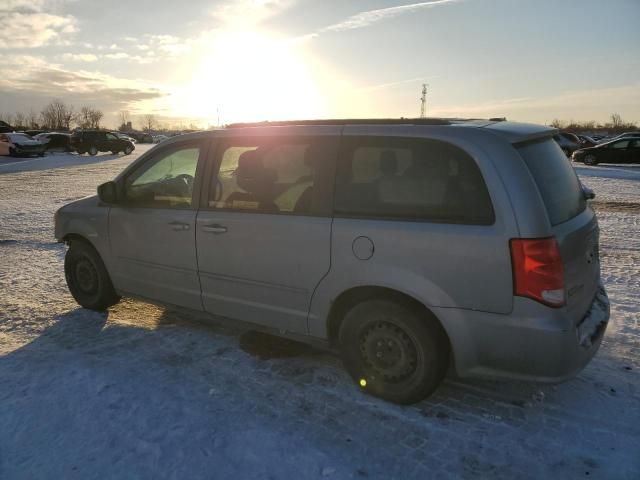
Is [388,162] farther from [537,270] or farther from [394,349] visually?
[394,349]

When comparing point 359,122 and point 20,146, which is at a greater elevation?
point 359,122

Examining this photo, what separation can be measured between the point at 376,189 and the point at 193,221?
1554 millimetres

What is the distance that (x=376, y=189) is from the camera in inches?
123

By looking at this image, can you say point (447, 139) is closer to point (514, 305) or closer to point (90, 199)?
point (514, 305)

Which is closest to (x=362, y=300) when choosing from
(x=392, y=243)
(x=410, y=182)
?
(x=392, y=243)

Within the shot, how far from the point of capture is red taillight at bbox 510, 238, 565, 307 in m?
2.62

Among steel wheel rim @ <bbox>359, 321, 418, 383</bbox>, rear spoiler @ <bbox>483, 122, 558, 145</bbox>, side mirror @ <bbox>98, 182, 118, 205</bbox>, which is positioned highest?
rear spoiler @ <bbox>483, 122, 558, 145</bbox>

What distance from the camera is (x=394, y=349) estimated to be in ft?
10.4

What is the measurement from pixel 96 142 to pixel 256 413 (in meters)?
33.5

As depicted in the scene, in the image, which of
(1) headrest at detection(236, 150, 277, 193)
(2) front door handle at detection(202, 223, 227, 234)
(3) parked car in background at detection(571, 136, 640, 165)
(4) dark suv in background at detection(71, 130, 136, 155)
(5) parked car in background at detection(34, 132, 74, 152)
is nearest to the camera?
(1) headrest at detection(236, 150, 277, 193)

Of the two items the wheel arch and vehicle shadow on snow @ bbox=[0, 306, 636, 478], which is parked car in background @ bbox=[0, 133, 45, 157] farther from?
the wheel arch

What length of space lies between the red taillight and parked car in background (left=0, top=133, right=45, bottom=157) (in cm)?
3246

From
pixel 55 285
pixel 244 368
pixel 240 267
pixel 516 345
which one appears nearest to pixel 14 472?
pixel 244 368

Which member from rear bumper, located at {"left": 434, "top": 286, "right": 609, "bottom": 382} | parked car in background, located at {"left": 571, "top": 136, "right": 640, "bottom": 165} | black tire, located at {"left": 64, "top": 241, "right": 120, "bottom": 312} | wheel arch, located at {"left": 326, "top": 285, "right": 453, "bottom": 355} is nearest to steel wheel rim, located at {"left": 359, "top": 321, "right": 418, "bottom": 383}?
wheel arch, located at {"left": 326, "top": 285, "right": 453, "bottom": 355}
